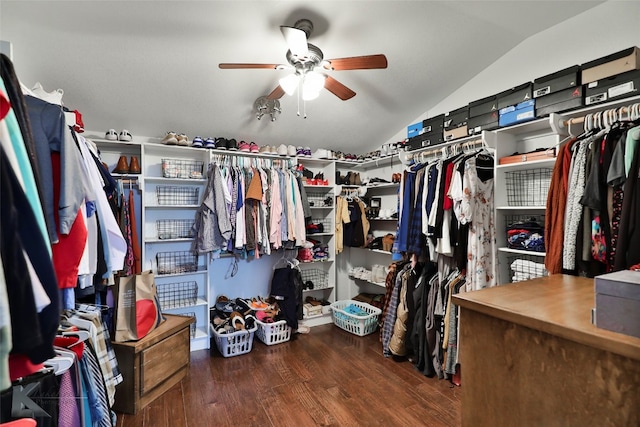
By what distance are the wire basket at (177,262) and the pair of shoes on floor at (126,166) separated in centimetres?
84

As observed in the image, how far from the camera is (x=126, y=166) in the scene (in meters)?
2.74

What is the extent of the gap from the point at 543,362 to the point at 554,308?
0.14 meters

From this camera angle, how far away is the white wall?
197 cm

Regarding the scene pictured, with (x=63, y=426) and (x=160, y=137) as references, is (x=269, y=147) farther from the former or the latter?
(x=63, y=426)

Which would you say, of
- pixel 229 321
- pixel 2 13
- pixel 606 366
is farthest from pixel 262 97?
pixel 606 366

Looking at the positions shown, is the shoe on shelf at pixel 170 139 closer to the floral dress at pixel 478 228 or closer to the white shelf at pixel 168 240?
the white shelf at pixel 168 240

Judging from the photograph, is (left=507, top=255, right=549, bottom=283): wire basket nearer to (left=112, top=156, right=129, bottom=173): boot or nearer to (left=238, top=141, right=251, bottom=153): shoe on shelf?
(left=238, top=141, right=251, bottom=153): shoe on shelf

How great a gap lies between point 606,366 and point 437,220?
73.1 inches

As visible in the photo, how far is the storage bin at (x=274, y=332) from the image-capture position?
3.00 metres

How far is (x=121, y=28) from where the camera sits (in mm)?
1977

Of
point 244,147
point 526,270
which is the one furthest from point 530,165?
point 244,147

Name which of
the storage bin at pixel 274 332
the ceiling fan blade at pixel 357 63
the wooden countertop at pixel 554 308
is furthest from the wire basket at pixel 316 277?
the wooden countertop at pixel 554 308

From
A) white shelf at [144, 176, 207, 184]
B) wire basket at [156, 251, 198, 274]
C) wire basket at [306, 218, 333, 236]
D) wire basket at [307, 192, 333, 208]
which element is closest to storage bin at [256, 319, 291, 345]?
wire basket at [156, 251, 198, 274]

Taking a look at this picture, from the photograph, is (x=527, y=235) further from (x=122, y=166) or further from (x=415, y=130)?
(x=122, y=166)
